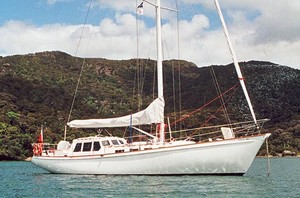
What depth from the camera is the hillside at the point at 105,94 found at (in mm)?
87419

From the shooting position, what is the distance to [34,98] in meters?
108

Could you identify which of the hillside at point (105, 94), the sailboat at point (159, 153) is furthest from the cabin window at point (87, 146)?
the hillside at point (105, 94)

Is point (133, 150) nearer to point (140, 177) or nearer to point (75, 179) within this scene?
point (140, 177)

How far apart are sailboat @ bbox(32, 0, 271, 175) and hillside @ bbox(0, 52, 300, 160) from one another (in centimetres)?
2948

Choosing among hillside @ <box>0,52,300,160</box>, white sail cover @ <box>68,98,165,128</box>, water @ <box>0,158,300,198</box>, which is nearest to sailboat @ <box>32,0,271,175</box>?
white sail cover @ <box>68,98,165,128</box>

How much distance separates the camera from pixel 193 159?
99.6ft

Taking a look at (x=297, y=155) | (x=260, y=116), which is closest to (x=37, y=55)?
(x=260, y=116)

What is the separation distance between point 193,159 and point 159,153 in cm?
215

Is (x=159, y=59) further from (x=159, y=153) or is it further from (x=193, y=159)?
(x=193, y=159)

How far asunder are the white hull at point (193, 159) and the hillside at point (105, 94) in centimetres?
3173

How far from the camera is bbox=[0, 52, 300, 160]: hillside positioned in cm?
8742

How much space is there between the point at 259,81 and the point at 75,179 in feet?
381

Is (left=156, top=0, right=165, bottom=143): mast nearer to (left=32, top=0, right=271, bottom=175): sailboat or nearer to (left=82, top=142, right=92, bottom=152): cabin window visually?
(left=32, top=0, right=271, bottom=175): sailboat

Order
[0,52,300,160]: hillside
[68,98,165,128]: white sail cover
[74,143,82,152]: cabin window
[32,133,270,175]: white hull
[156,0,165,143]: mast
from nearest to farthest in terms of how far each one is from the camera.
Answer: [32,133,270,175]: white hull
[156,0,165,143]: mast
[68,98,165,128]: white sail cover
[74,143,82,152]: cabin window
[0,52,300,160]: hillside
